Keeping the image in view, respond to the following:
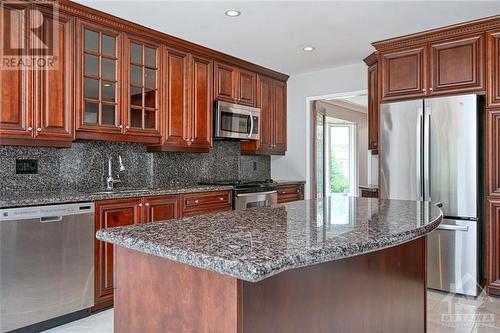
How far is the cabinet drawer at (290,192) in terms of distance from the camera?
4.78 m

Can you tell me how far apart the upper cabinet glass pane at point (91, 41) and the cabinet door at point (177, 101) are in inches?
27.9

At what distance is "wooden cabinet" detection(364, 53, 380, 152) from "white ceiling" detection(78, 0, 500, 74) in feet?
0.50

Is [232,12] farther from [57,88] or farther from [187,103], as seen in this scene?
[57,88]

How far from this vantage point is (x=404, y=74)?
12.1 feet

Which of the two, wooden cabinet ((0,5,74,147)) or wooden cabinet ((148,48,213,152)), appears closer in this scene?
wooden cabinet ((0,5,74,147))

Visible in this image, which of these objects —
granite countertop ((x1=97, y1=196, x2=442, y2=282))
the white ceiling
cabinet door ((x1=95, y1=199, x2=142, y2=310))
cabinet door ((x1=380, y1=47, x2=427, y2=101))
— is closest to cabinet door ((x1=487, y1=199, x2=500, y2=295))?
cabinet door ((x1=380, y1=47, x2=427, y2=101))

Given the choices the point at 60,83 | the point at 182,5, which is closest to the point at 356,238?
the point at 182,5

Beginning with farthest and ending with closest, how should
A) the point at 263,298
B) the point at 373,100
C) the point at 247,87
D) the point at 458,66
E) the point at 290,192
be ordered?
the point at 290,192, the point at 247,87, the point at 373,100, the point at 458,66, the point at 263,298

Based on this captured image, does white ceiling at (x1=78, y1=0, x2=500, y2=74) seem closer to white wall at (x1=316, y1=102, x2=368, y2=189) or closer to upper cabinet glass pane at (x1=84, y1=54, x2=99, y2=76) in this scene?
upper cabinet glass pane at (x1=84, y1=54, x2=99, y2=76)

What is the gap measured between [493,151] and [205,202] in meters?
2.63

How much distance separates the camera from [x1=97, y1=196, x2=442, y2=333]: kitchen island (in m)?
1.00

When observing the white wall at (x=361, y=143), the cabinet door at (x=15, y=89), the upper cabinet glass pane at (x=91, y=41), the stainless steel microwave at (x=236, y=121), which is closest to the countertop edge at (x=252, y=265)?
the cabinet door at (x=15, y=89)

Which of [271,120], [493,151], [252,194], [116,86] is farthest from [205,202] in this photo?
[493,151]

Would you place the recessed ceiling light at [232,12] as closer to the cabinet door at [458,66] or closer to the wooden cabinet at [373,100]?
the wooden cabinet at [373,100]
